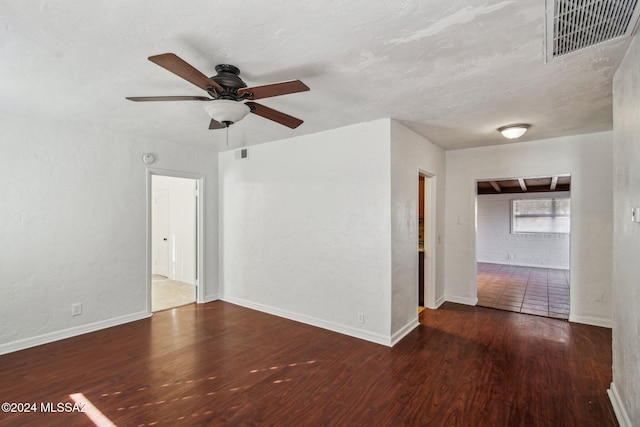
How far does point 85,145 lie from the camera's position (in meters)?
3.52

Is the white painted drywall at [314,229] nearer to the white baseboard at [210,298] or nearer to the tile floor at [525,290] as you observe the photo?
the white baseboard at [210,298]

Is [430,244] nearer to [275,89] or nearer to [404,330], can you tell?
[404,330]

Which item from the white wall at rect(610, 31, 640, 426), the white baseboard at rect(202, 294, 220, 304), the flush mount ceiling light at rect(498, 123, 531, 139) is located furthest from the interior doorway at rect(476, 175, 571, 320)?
the white baseboard at rect(202, 294, 220, 304)

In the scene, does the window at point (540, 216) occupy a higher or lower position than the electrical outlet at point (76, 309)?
higher

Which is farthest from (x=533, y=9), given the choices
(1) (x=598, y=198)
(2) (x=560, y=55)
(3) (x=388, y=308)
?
(1) (x=598, y=198)

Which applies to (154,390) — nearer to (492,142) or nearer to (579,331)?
(579,331)

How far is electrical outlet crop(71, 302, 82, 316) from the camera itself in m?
3.43

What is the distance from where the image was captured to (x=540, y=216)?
815 centimetres

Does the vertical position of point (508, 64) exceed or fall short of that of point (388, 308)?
it exceeds it

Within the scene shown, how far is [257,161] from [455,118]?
8.71 feet

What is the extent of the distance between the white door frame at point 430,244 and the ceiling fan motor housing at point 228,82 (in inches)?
126

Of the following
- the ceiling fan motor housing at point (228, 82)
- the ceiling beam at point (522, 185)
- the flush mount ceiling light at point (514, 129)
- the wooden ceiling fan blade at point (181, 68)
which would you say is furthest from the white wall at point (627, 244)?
the ceiling beam at point (522, 185)

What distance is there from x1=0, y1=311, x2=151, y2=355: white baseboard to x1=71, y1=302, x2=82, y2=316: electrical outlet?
0.50ft

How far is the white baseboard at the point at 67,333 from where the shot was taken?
305cm
